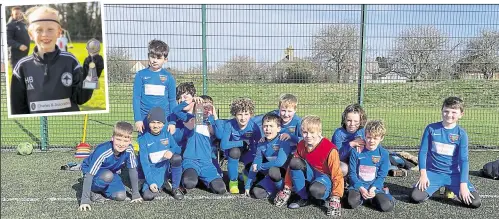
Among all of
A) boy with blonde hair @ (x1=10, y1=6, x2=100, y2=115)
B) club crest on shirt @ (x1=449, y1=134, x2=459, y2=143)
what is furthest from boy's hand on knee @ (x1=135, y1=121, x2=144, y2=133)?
club crest on shirt @ (x1=449, y1=134, x2=459, y2=143)

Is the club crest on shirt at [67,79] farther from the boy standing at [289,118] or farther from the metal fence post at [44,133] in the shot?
the metal fence post at [44,133]

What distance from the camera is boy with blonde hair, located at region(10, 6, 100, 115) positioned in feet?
10.00

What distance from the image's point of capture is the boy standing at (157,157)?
4805mm

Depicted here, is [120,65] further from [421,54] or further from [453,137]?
[421,54]

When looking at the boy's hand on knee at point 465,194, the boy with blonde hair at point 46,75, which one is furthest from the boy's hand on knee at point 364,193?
the boy with blonde hair at point 46,75

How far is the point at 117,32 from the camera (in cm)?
718

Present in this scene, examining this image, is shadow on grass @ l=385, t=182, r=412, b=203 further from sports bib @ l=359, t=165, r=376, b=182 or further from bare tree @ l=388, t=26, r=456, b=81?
bare tree @ l=388, t=26, r=456, b=81

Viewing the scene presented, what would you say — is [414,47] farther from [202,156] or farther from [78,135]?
[78,135]

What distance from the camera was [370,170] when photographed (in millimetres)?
4488

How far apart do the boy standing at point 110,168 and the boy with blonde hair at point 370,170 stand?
2.29 meters

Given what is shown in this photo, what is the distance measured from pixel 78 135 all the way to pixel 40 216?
19.3ft

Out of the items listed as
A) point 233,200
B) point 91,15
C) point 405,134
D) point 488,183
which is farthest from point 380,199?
point 405,134

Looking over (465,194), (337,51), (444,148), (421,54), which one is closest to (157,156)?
(444,148)

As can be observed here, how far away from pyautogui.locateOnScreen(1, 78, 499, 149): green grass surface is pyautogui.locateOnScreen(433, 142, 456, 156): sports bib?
308 cm
